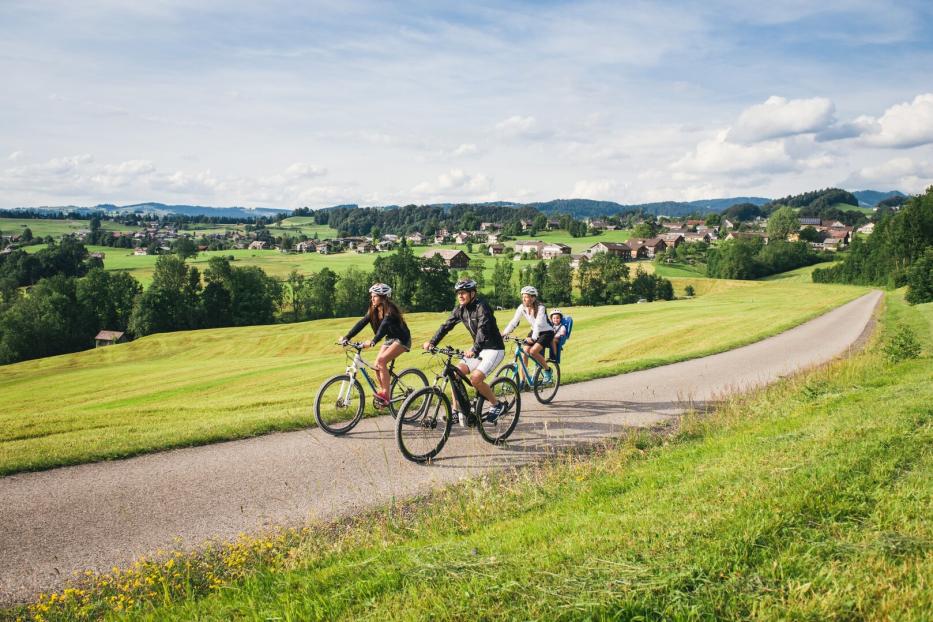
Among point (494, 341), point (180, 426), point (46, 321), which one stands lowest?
point (46, 321)

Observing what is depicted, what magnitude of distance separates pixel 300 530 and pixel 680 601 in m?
4.02

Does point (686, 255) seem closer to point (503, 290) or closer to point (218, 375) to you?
point (503, 290)

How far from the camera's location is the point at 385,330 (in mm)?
9688

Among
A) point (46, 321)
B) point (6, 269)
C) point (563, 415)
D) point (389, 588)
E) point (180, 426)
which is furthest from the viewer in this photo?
point (6, 269)

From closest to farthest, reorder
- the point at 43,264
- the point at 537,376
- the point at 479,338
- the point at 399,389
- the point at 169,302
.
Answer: the point at 479,338, the point at 399,389, the point at 537,376, the point at 169,302, the point at 43,264

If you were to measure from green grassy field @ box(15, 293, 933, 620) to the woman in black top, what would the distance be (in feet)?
10.6

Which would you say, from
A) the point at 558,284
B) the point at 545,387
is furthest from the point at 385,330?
the point at 558,284

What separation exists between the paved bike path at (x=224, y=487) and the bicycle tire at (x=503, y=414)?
0.74ft

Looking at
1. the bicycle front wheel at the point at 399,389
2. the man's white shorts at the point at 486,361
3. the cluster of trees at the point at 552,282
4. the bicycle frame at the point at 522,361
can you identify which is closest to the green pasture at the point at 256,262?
the cluster of trees at the point at 552,282

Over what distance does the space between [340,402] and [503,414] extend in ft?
10.0

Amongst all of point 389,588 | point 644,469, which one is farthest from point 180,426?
point 644,469

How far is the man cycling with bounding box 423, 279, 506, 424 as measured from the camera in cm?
890

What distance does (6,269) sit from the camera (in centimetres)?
10456

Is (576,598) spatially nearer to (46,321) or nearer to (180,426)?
(180,426)
